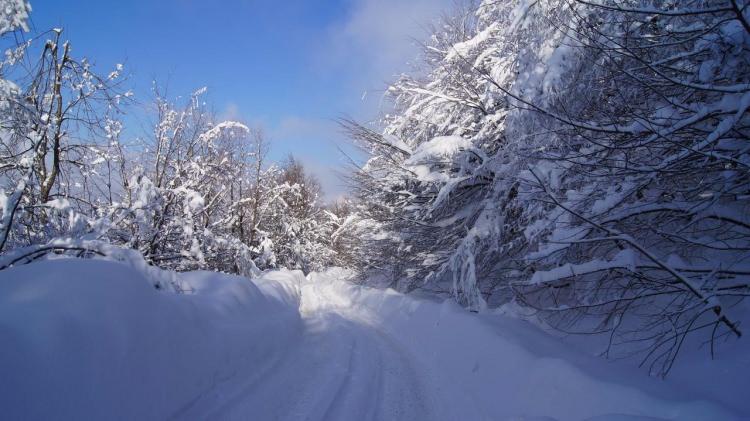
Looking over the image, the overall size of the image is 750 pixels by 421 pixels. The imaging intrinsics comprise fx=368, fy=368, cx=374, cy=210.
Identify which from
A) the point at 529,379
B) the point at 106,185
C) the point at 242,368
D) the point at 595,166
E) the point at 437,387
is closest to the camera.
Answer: the point at 595,166

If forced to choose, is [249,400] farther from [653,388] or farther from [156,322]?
[653,388]

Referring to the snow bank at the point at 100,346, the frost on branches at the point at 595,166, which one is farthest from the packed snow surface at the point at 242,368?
the frost on branches at the point at 595,166

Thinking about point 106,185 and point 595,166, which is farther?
point 106,185

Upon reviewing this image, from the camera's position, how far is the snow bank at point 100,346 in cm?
220

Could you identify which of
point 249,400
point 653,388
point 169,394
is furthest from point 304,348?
point 653,388

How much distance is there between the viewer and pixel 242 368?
455 cm

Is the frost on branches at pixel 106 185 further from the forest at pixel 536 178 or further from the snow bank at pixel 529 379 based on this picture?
the snow bank at pixel 529 379

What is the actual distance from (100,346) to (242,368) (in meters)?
2.13

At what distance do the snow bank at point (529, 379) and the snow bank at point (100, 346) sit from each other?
109 inches

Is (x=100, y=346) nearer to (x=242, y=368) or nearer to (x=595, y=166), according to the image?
(x=242, y=368)

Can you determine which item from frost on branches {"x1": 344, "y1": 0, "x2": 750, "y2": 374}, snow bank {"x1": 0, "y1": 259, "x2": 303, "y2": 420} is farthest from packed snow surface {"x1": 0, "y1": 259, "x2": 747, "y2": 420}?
frost on branches {"x1": 344, "y1": 0, "x2": 750, "y2": 374}

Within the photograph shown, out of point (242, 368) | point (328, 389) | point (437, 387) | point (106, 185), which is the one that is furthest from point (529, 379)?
point (106, 185)

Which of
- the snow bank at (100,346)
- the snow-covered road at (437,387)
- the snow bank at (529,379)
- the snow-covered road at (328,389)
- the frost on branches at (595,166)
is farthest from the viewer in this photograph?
the snow-covered road at (328,389)

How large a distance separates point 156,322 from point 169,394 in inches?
25.8
